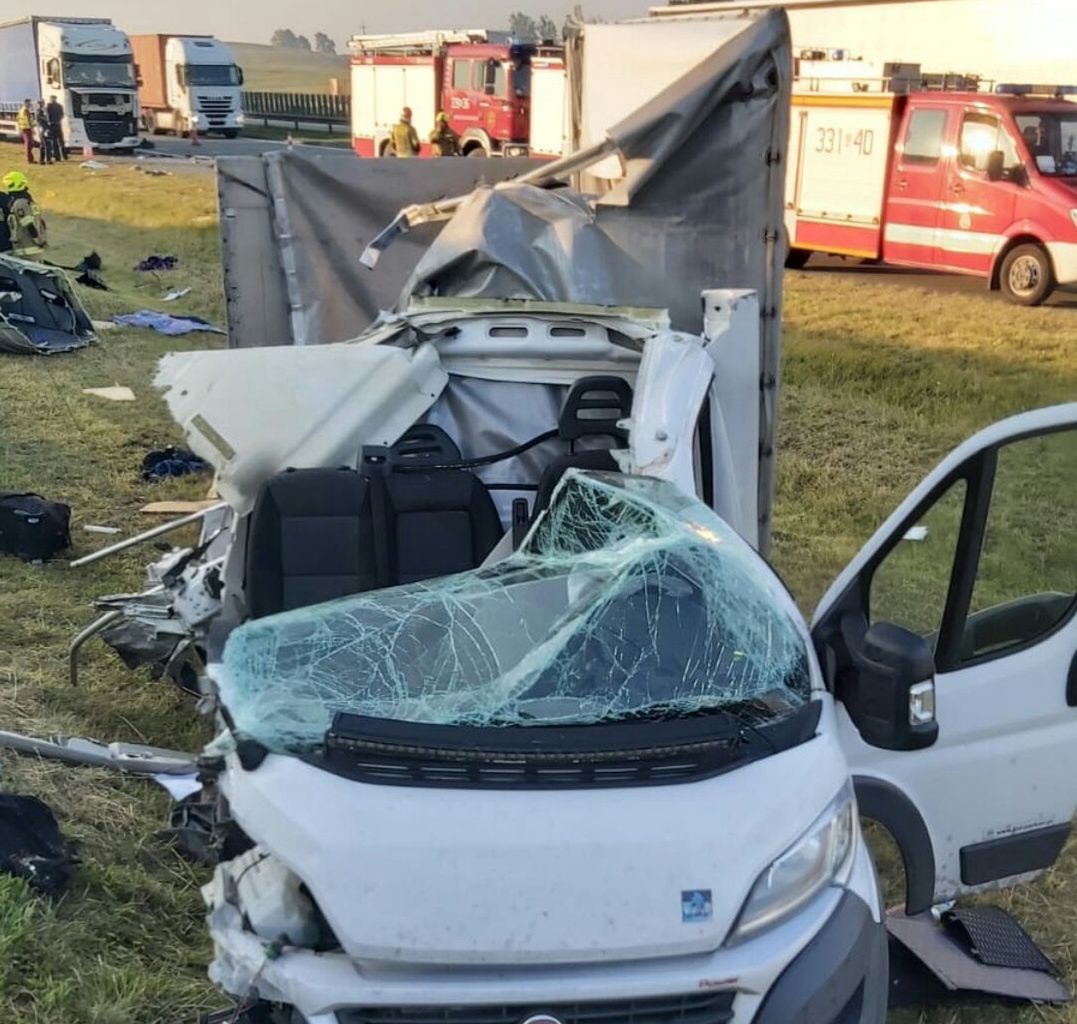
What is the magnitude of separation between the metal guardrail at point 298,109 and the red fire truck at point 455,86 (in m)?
20.3

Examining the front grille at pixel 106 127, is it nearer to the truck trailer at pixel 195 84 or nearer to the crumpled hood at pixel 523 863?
the truck trailer at pixel 195 84

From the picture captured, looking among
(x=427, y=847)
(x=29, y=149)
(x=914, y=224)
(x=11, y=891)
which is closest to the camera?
(x=427, y=847)

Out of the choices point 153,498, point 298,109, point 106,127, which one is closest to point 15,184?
point 153,498

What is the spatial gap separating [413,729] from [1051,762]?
1.68m

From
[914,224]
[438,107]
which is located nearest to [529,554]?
[914,224]

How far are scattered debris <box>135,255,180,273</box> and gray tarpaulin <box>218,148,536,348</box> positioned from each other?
30.0ft

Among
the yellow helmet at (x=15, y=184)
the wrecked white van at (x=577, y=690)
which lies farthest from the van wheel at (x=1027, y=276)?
the yellow helmet at (x=15, y=184)

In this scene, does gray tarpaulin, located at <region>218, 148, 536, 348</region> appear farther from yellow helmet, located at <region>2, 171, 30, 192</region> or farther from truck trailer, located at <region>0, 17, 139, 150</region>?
truck trailer, located at <region>0, 17, 139, 150</region>

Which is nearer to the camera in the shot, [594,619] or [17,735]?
[594,619]

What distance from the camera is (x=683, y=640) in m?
2.57

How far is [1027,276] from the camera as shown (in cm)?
1291

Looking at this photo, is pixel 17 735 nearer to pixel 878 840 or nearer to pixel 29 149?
pixel 878 840

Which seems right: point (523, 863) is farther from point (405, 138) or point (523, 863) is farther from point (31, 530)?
point (405, 138)

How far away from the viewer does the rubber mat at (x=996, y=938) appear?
3.33 meters
